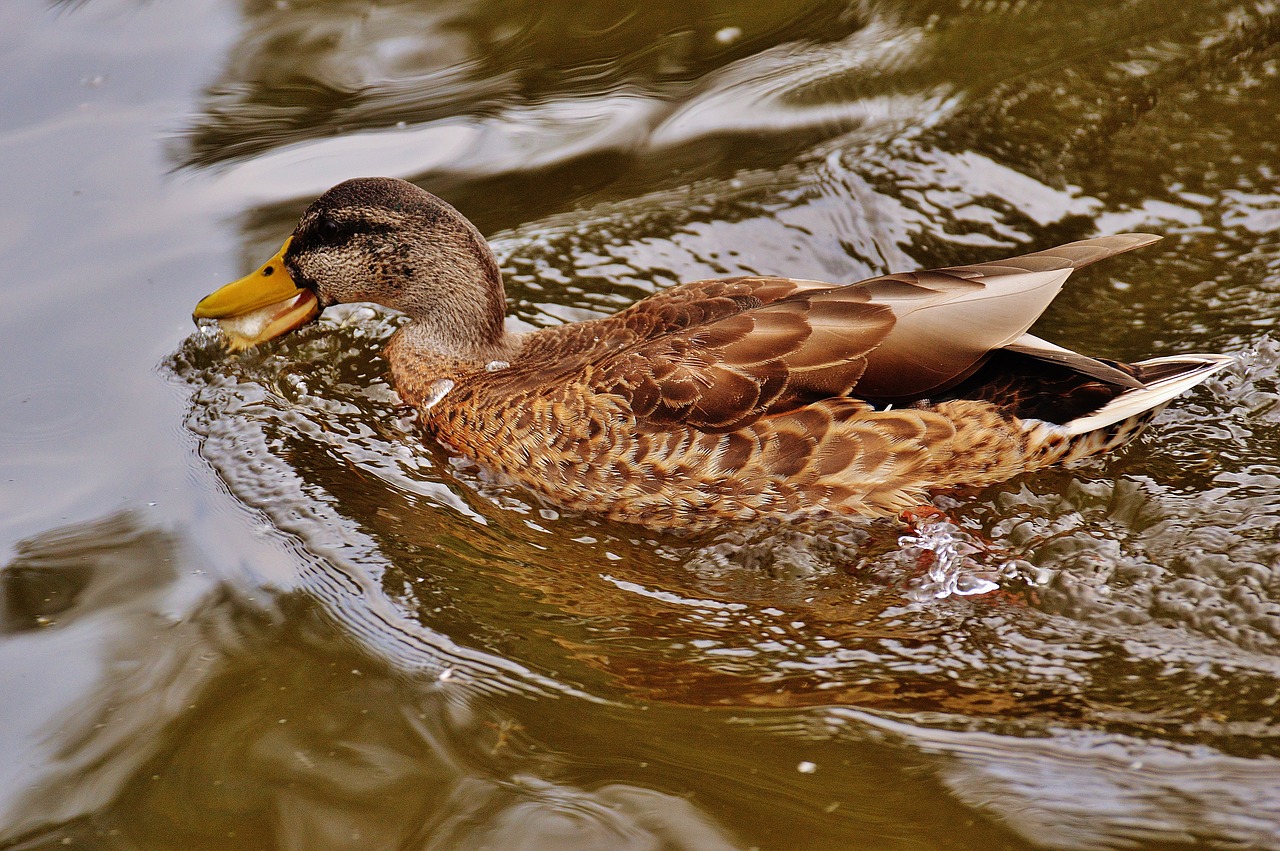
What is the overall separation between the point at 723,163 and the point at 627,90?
101cm

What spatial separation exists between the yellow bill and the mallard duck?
3.86ft

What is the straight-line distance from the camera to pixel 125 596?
4.78 meters

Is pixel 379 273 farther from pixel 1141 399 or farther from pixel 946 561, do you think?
pixel 1141 399

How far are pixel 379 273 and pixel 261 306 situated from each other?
1.87ft

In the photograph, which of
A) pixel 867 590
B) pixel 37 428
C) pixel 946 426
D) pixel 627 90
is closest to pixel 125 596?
pixel 37 428

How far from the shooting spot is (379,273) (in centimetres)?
590

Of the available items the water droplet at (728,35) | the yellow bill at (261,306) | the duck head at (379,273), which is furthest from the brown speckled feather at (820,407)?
the water droplet at (728,35)

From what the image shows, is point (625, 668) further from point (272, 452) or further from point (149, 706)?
point (272, 452)

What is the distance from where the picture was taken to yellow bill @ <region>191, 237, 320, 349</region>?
573 cm

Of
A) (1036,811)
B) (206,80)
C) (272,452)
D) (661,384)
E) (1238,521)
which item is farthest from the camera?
(206,80)

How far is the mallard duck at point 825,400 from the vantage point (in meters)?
4.91

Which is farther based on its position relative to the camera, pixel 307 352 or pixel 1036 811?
pixel 307 352

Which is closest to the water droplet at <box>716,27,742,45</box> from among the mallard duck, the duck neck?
the duck neck

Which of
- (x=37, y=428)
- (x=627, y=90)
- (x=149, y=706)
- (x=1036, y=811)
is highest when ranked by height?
(x=627, y=90)
